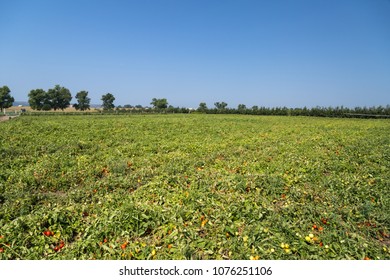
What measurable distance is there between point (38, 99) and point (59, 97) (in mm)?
7051

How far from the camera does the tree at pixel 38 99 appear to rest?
79.4m

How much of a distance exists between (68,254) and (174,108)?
2927 inches

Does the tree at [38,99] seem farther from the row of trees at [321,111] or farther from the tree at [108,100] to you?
the row of trees at [321,111]

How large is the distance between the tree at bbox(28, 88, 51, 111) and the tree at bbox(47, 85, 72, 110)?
5.11 ft

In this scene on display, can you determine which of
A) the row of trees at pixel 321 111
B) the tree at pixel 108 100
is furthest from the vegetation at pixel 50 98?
the row of trees at pixel 321 111

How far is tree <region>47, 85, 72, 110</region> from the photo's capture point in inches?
3282

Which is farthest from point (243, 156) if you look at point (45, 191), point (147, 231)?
point (45, 191)

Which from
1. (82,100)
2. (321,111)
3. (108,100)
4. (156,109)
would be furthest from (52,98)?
(321,111)

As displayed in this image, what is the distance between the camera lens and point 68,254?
10.6 feet

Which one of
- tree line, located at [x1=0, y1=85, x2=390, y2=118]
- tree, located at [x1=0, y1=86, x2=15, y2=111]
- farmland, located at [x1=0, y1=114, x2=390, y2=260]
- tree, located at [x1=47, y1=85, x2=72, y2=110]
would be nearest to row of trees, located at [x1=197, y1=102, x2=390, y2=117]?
tree line, located at [x1=0, y1=85, x2=390, y2=118]

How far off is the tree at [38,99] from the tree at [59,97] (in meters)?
1.56

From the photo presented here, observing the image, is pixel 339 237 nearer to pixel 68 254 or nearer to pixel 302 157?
pixel 68 254

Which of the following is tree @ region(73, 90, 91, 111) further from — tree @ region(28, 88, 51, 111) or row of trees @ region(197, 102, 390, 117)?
row of trees @ region(197, 102, 390, 117)
